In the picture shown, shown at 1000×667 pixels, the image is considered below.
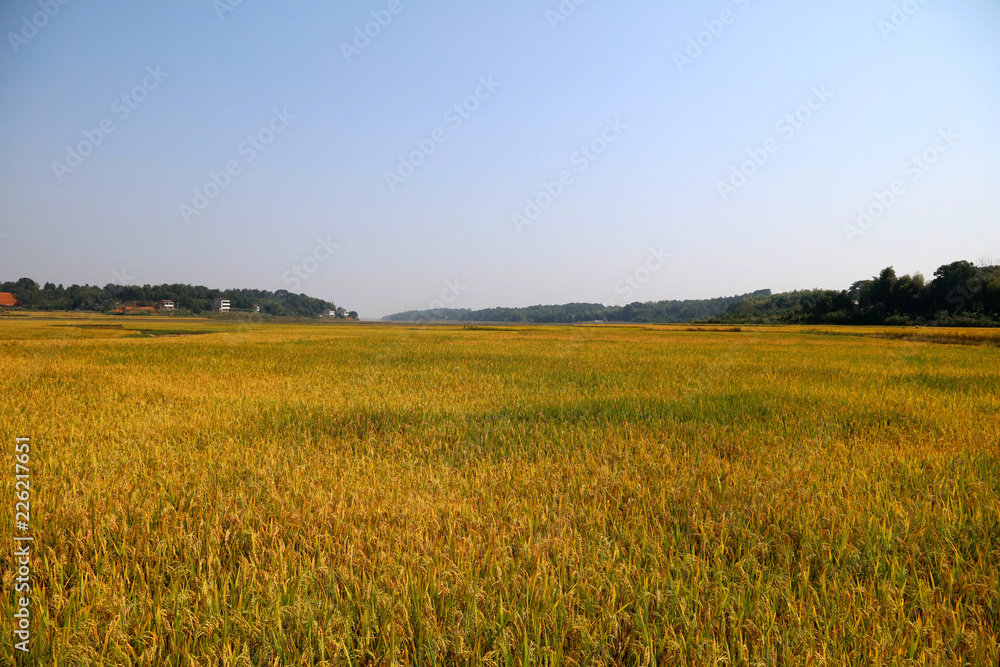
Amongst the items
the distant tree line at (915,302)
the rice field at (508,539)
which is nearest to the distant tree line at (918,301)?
the distant tree line at (915,302)

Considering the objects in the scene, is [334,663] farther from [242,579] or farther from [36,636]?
[36,636]

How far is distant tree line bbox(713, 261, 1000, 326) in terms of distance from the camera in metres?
55.8

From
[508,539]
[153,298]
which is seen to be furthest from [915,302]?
[153,298]

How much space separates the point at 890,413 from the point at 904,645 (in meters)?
7.30

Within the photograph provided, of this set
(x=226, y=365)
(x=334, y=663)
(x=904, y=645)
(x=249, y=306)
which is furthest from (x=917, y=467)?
(x=249, y=306)

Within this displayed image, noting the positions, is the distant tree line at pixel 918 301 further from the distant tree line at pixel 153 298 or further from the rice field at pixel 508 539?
the distant tree line at pixel 153 298

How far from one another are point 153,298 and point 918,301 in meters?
179

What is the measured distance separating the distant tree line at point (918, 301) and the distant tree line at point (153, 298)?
6007 inches

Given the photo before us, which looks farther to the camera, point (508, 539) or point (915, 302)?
point (915, 302)

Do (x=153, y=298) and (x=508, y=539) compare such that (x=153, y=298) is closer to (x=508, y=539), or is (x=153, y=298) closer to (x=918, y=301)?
(x=508, y=539)

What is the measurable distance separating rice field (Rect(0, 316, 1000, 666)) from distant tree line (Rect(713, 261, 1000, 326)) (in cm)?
6972

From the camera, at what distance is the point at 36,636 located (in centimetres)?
221

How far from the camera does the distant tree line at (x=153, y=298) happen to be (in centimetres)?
10575

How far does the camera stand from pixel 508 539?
3137mm
